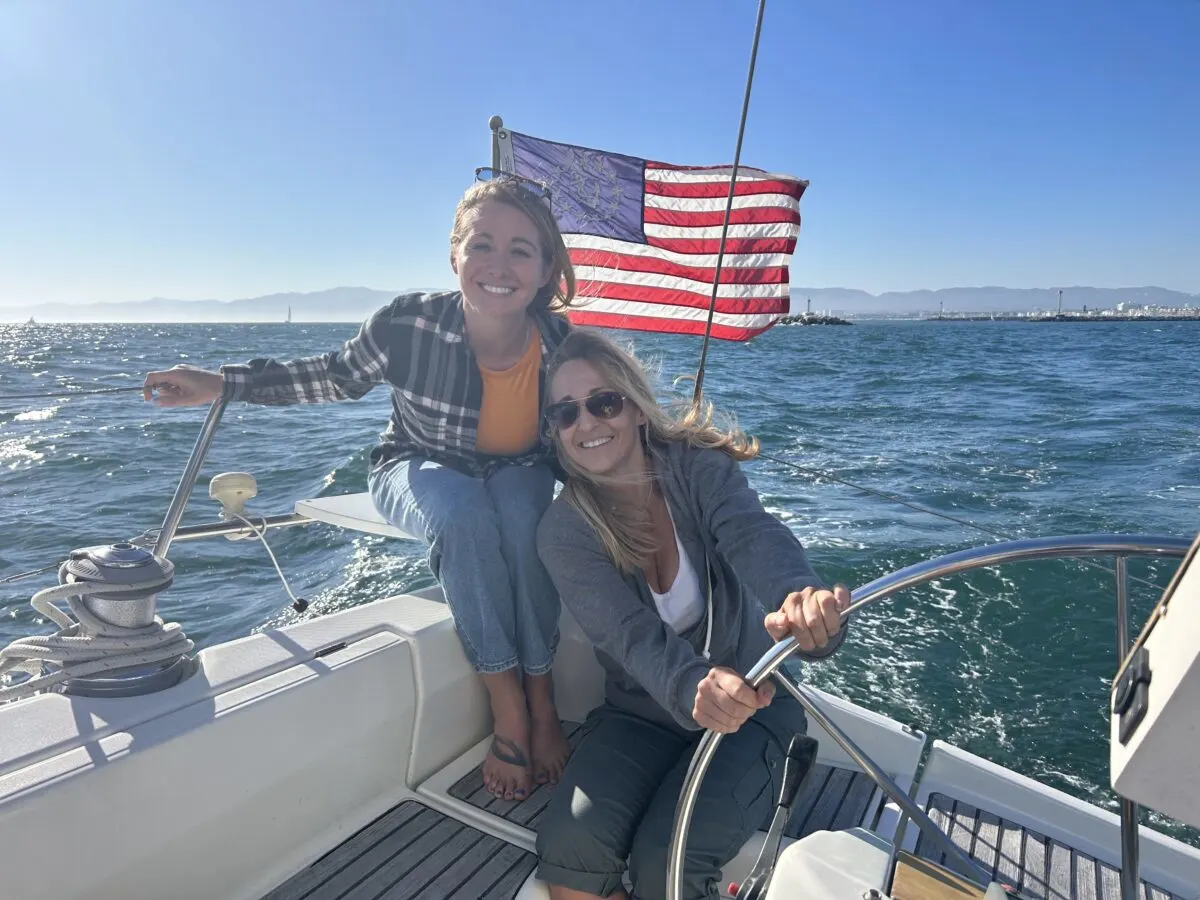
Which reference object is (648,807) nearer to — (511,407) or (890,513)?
(511,407)

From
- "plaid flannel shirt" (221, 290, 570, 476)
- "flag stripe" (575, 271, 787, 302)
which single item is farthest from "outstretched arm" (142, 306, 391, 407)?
"flag stripe" (575, 271, 787, 302)

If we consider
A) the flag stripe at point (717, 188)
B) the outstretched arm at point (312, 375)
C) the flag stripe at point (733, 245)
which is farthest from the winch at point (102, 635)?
the flag stripe at point (717, 188)

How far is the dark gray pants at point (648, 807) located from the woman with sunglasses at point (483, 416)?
0.33 metres

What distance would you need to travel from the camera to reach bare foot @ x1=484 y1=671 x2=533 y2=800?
2010 mm

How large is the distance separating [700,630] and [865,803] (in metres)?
0.69

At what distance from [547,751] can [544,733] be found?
0.05 metres

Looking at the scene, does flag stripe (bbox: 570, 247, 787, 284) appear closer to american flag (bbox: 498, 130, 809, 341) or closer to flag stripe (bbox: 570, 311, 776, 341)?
american flag (bbox: 498, 130, 809, 341)

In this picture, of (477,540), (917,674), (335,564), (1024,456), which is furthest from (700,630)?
(1024,456)

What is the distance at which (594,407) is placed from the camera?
1871 mm

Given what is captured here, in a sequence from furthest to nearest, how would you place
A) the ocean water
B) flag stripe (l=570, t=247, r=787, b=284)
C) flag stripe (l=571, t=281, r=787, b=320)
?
the ocean water, flag stripe (l=570, t=247, r=787, b=284), flag stripe (l=571, t=281, r=787, b=320)

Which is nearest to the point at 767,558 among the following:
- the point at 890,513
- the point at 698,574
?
the point at 698,574

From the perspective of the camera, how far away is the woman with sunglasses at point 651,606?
5.09 feet

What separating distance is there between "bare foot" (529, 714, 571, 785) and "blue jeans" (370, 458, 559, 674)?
0.16 metres

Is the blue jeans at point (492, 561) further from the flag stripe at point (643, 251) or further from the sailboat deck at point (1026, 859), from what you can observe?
the flag stripe at point (643, 251)
